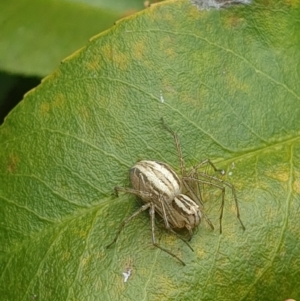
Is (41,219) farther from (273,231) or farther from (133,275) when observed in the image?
(273,231)

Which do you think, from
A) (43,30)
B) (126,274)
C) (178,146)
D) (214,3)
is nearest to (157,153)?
(178,146)

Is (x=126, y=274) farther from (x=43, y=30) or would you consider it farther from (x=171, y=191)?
(x=43, y=30)

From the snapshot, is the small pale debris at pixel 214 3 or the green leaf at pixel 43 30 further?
the green leaf at pixel 43 30

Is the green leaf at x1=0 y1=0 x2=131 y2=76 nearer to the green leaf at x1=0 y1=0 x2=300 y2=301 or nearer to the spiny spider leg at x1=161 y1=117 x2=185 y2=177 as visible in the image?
the green leaf at x1=0 y1=0 x2=300 y2=301

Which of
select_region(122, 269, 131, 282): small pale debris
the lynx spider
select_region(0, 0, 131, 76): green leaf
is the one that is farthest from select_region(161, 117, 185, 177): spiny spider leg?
select_region(0, 0, 131, 76): green leaf

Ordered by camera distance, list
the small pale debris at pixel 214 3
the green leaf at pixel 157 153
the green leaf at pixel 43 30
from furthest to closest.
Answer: the green leaf at pixel 43 30
the small pale debris at pixel 214 3
the green leaf at pixel 157 153

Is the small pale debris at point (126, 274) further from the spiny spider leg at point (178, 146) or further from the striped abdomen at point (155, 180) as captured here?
the spiny spider leg at point (178, 146)

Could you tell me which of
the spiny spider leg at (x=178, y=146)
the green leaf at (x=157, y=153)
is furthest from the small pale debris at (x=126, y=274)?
the spiny spider leg at (x=178, y=146)

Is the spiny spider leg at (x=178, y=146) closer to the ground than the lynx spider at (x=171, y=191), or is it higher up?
higher up
